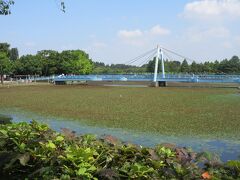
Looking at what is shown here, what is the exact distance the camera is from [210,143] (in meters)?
9.83

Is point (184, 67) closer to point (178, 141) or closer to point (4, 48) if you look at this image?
point (4, 48)

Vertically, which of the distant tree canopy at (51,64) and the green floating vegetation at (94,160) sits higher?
the distant tree canopy at (51,64)

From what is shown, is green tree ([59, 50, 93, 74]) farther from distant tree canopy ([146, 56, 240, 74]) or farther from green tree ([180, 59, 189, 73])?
green tree ([180, 59, 189, 73])

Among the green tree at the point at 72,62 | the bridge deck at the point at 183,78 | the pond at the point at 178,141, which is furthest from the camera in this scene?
the green tree at the point at 72,62

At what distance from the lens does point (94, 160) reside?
290 cm

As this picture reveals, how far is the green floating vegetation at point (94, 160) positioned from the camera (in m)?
2.68

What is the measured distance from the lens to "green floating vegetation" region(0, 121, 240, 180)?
2.68 m

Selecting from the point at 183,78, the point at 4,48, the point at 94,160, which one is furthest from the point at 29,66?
the point at 94,160

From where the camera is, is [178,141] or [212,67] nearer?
[178,141]

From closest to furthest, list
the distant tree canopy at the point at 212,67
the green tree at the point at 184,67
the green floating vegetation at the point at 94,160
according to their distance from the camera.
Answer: the green floating vegetation at the point at 94,160 → the distant tree canopy at the point at 212,67 → the green tree at the point at 184,67

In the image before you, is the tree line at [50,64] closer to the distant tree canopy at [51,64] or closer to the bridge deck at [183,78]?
the distant tree canopy at [51,64]

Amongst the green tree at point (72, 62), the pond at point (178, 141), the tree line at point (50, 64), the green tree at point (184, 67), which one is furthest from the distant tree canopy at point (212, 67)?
the pond at point (178, 141)

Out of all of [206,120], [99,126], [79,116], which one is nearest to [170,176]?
[99,126]

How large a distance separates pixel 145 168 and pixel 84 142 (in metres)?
0.87
